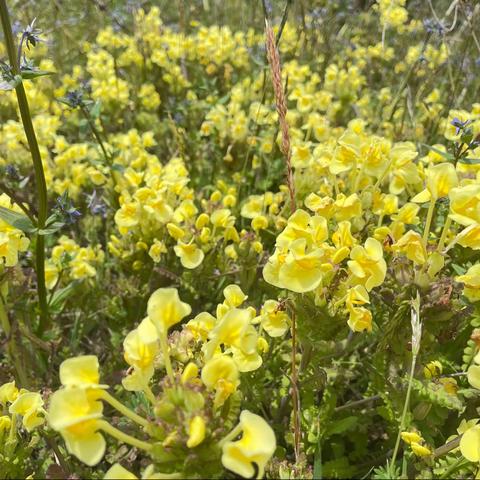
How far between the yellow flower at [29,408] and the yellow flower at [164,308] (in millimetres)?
526

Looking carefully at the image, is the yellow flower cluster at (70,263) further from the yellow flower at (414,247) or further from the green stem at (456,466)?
the green stem at (456,466)

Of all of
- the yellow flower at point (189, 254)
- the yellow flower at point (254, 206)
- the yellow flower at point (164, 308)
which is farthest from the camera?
the yellow flower at point (254, 206)

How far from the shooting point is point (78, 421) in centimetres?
107

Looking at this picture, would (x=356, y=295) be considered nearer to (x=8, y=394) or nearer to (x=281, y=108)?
(x=281, y=108)

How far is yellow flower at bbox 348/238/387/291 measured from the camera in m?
1.58

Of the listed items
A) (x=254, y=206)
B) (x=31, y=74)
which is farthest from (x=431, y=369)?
(x=31, y=74)

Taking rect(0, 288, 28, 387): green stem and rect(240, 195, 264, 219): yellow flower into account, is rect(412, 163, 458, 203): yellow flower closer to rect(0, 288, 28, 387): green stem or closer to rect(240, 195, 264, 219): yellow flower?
rect(240, 195, 264, 219): yellow flower

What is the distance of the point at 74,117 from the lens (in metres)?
4.44

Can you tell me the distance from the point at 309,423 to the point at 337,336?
0.37m

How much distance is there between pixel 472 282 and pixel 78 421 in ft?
3.68

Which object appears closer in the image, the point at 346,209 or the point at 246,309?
the point at 246,309

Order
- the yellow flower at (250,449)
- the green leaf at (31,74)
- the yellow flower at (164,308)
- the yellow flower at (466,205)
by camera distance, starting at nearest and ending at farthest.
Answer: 1. the yellow flower at (250,449)
2. the yellow flower at (164,308)
3. the yellow flower at (466,205)
4. the green leaf at (31,74)

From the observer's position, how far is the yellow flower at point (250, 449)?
1055 mm

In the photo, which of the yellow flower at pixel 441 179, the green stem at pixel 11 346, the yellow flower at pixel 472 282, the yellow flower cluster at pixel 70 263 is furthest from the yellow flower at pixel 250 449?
the yellow flower cluster at pixel 70 263
